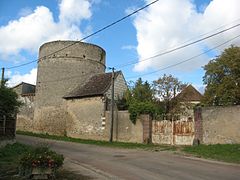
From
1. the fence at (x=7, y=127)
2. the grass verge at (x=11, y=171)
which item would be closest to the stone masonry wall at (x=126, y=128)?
the fence at (x=7, y=127)

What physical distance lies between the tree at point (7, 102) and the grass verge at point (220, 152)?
36.2 ft

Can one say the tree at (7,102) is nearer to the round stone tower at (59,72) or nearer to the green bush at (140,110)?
the green bush at (140,110)

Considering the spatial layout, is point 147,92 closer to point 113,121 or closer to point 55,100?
point 113,121

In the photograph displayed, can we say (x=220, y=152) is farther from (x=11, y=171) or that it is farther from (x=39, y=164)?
(x=39, y=164)

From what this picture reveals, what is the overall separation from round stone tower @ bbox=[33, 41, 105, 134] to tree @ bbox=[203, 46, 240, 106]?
12.8m


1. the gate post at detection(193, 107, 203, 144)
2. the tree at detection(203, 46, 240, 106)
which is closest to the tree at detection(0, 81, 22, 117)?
the gate post at detection(193, 107, 203, 144)

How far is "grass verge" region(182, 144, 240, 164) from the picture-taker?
1697 centimetres

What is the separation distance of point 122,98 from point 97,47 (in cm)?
807

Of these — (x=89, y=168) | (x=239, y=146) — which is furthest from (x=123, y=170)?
(x=239, y=146)

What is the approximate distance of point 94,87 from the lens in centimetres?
A: 3406

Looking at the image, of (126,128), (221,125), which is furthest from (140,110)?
(221,125)

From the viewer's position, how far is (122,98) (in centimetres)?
3406

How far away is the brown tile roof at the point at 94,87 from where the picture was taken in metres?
32.5

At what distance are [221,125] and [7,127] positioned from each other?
45.5ft
